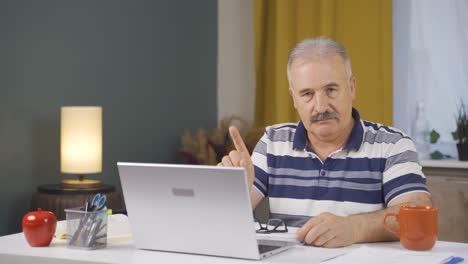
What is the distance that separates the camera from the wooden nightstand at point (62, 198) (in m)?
3.33

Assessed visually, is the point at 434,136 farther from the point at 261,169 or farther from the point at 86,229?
the point at 86,229

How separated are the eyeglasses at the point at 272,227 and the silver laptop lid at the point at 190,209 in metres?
0.37

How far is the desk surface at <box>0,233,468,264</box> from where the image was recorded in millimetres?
1639

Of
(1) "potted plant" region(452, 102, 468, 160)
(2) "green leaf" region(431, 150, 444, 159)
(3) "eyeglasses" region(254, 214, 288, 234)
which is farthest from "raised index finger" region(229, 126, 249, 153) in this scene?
(2) "green leaf" region(431, 150, 444, 159)

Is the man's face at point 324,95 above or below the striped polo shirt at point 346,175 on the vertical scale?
above

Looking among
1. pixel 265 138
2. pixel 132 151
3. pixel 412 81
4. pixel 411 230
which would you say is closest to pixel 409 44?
pixel 412 81

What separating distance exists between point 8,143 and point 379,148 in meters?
1.89

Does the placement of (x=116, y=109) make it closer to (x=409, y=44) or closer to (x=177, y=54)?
(x=177, y=54)

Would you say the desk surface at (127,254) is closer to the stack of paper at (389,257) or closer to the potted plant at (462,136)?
the stack of paper at (389,257)

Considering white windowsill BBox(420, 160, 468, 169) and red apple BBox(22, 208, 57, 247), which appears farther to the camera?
white windowsill BBox(420, 160, 468, 169)

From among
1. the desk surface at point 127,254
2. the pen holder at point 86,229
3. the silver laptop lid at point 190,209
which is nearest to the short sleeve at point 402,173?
the desk surface at point 127,254

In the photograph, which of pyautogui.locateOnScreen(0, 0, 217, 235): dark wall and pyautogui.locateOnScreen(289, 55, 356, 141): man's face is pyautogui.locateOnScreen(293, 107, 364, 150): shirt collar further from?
pyautogui.locateOnScreen(0, 0, 217, 235): dark wall

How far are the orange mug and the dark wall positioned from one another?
2.23m

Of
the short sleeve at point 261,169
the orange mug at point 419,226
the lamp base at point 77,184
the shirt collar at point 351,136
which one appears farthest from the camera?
the lamp base at point 77,184
